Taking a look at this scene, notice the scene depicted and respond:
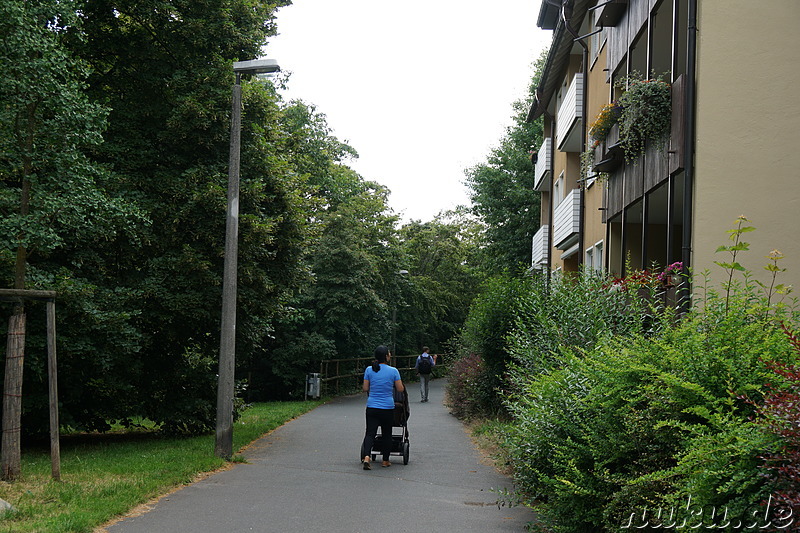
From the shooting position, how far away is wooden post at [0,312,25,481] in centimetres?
973

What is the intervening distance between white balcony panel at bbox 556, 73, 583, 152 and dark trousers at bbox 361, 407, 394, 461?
11876mm

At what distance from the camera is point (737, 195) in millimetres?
12180

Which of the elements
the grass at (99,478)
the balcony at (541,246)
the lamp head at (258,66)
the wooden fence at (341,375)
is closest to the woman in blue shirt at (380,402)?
the grass at (99,478)

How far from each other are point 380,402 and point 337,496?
2816 millimetres

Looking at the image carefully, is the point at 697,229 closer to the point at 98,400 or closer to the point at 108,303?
the point at 108,303

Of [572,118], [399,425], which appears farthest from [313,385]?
[399,425]

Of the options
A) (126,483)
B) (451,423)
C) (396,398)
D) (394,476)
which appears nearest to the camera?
(126,483)

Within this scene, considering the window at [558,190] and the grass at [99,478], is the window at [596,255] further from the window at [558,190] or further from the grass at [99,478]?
the grass at [99,478]

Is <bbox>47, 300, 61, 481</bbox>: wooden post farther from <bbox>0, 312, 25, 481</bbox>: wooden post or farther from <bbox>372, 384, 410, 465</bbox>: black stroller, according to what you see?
<bbox>372, 384, 410, 465</bbox>: black stroller

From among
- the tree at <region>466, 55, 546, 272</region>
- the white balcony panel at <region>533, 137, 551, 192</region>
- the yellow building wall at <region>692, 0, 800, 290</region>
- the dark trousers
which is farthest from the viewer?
the tree at <region>466, 55, 546, 272</region>

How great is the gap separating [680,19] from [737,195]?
10.9 feet

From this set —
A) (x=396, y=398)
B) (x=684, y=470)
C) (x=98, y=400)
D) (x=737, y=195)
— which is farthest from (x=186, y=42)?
(x=684, y=470)

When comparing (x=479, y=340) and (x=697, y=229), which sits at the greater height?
(x=697, y=229)

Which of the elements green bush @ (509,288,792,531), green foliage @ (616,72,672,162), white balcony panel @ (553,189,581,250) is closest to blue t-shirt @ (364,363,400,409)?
green bush @ (509,288,792,531)
